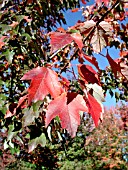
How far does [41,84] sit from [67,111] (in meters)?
0.14

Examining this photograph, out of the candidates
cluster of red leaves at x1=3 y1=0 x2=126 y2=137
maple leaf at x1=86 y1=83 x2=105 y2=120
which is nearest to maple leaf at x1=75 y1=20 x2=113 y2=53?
cluster of red leaves at x1=3 y1=0 x2=126 y2=137

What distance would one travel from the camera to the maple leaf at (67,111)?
84 cm

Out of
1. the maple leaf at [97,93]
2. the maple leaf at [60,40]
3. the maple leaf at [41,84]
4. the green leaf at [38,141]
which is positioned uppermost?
the maple leaf at [60,40]

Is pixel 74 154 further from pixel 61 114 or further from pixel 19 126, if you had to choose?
pixel 61 114

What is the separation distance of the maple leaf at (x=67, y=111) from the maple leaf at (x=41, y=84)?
4cm

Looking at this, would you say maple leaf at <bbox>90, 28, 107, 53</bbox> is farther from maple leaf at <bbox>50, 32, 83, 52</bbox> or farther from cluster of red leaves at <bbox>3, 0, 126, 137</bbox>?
maple leaf at <bbox>50, 32, 83, 52</bbox>

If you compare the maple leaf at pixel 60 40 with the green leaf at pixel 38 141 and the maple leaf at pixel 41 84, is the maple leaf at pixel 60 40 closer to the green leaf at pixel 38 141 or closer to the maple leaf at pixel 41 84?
the maple leaf at pixel 41 84

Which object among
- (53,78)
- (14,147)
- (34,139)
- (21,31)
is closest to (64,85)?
(53,78)

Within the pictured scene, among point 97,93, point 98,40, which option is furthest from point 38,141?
point 98,40

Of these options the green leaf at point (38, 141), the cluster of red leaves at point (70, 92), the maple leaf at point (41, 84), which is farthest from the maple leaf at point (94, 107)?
the green leaf at point (38, 141)

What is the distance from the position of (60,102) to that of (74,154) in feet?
23.0

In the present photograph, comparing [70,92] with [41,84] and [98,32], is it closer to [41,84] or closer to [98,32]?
[41,84]

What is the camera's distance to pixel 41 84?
89cm

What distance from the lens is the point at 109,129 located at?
35.0 feet
